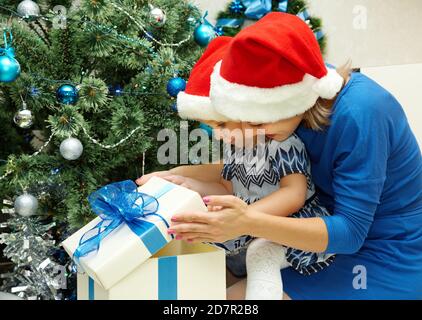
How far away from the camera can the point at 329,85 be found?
35.4 inches

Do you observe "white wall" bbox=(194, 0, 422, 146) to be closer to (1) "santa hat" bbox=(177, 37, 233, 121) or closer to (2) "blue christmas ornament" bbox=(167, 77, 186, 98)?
(2) "blue christmas ornament" bbox=(167, 77, 186, 98)

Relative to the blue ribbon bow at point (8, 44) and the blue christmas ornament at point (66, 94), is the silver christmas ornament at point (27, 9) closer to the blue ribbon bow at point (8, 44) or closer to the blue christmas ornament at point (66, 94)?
the blue ribbon bow at point (8, 44)

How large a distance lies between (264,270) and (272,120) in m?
0.31

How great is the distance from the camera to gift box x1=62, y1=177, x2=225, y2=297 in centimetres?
81

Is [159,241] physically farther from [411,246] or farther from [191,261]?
[411,246]

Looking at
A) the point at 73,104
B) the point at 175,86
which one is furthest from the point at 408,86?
the point at 73,104

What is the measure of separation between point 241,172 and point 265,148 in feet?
0.33

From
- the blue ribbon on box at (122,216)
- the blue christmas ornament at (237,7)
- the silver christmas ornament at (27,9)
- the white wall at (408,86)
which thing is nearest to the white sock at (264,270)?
the blue ribbon on box at (122,216)

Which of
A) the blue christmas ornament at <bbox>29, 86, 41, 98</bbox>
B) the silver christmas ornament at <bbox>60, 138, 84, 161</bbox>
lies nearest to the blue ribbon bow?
the blue christmas ornament at <bbox>29, 86, 41, 98</bbox>

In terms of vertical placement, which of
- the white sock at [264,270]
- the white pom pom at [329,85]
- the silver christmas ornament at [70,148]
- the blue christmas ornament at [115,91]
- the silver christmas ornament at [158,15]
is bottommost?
the white sock at [264,270]

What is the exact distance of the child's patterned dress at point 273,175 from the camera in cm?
99

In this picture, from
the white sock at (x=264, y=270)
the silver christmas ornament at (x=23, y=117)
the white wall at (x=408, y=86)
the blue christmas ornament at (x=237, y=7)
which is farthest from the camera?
the blue christmas ornament at (x=237, y=7)

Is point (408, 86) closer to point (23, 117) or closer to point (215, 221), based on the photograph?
point (215, 221)
